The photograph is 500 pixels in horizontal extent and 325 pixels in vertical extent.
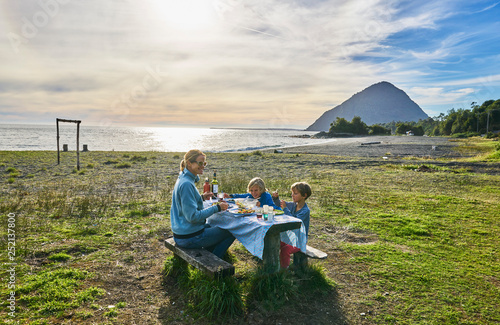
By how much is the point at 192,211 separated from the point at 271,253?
128 cm

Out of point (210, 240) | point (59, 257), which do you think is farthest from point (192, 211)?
point (59, 257)

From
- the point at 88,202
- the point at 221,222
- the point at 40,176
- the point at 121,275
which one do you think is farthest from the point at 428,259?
the point at 40,176

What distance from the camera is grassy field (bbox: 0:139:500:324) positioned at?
3.86 m

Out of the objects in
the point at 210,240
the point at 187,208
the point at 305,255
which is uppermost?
the point at 187,208

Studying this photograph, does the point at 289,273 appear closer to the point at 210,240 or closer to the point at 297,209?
the point at 297,209

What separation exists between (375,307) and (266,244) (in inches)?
65.9

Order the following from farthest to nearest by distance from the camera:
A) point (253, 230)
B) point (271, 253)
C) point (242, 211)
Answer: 1. point (242, 211)
2. point (271, 253)
3. point (253, 230)

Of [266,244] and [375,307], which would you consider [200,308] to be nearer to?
[266,244]

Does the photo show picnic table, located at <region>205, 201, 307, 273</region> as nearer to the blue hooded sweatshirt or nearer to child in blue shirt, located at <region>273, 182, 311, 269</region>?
child in blue shirt, located at <region>273, 182, 311, 269</region>

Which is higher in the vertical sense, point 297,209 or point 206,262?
point 297,209

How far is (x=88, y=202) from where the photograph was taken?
348 inches

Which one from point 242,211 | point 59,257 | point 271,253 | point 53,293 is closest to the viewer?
point 53,293

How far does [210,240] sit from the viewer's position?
448 centimetres

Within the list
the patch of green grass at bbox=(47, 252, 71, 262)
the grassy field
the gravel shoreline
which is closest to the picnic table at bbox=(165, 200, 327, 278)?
the grassy field
